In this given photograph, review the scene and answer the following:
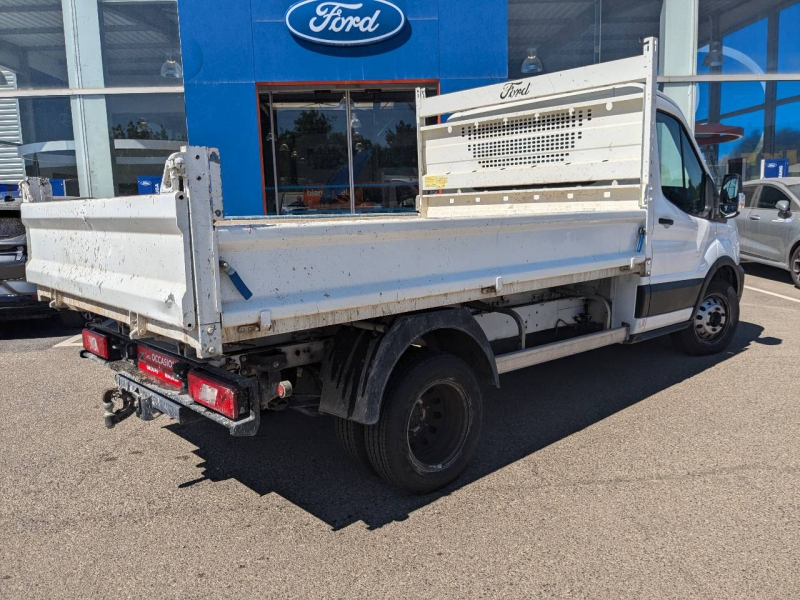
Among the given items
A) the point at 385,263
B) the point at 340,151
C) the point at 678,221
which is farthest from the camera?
the point at 340,151

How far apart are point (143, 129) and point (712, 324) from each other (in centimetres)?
1155

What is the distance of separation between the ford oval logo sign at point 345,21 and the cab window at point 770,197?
7.07 metres

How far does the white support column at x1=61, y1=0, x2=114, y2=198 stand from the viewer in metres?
13.0

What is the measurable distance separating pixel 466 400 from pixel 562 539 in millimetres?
974

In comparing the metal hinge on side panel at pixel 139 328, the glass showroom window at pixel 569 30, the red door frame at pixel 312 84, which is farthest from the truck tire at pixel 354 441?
the glass showroom window at pixel 569 30

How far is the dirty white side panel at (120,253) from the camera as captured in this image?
106 inches

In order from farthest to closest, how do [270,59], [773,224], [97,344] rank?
1. [270,59]
2. [773,224]
3. [97,344]

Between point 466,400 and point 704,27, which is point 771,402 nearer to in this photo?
point 466,400

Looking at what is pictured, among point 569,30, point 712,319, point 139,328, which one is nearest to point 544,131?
point 712,319

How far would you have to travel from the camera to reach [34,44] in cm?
1323

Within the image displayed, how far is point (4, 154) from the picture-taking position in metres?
13.6

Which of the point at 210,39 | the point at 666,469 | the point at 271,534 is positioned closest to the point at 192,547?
the point at 271,534

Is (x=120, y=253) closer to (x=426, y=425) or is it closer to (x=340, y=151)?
(x=426, y=425)

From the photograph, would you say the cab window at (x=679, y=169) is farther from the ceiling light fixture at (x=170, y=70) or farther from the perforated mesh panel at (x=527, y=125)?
the ceiling light fixture at (x=170, y=70)
